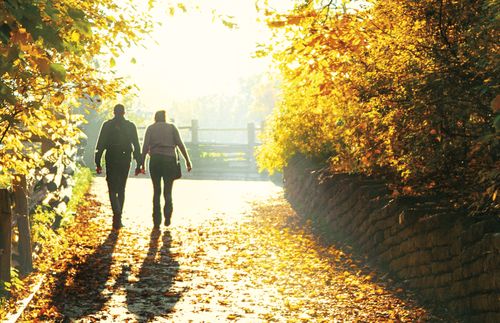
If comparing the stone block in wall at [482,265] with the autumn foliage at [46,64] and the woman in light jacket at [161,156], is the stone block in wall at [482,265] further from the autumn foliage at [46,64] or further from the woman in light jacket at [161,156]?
the woman in light jacket at [161,156]

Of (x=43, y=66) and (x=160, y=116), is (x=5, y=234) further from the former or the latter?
(x=160, y=116)

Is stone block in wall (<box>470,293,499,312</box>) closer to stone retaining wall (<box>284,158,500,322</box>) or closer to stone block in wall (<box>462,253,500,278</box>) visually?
stone retaining wall (<box>284,158,500,322</box>)

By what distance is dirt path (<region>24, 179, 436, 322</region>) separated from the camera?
6.62 metres

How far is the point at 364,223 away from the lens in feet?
29.9

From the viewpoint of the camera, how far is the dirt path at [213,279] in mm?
6621

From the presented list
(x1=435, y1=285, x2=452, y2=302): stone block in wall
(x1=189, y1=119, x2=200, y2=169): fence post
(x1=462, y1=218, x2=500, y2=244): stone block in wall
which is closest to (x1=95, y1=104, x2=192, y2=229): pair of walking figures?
→ (x1=435, y1=285, x2=452, y2=302): stone block in wall

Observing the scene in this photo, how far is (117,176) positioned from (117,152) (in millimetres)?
347

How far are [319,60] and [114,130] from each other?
12.2ft

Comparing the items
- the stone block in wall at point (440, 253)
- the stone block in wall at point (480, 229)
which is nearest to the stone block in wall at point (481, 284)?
the stone block in wall at point (480, 229)

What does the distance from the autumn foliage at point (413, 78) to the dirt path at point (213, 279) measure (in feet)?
4.09

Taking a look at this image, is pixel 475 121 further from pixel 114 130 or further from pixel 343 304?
pixel 114 130

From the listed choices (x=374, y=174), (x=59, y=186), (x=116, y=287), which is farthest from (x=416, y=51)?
(x=59, y=186)

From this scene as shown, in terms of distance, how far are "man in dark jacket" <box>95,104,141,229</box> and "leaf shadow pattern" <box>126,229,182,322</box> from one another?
1.40m

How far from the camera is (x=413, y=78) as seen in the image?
671 centimetres
